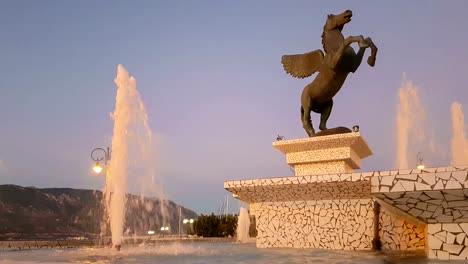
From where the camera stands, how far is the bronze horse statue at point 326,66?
934cm

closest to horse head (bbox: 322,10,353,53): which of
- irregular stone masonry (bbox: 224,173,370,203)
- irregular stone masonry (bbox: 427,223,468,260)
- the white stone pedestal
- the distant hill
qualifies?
the white stone pedestal

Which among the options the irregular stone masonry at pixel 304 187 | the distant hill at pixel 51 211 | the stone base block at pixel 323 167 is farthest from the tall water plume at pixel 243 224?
the distant hill at pixel 51 211

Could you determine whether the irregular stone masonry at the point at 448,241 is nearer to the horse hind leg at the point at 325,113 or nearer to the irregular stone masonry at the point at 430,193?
the irregular stone masonry at the point at 430,193

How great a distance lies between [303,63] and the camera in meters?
10.6

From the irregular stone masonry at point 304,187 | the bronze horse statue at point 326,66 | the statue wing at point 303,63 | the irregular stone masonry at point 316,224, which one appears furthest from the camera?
the statue wing at point 303,63

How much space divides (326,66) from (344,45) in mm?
838

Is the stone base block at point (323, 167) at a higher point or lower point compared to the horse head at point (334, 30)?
lower

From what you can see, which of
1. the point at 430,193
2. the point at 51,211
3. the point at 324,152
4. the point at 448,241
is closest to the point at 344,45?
the point at 324,152

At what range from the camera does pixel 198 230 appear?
2377cm

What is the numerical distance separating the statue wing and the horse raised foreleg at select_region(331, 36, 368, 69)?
83 centimetres

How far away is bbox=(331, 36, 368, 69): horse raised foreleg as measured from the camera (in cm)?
840

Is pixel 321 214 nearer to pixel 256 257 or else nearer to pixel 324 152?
pixel 324 152

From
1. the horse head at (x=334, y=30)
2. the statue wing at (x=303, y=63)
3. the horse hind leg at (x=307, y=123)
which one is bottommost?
the horse hind leg at (x=307, y=123)

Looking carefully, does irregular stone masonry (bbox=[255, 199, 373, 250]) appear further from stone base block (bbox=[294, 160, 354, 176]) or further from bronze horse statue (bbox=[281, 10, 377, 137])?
bronze horse statue (bbox=[281, 10, 377, 137])
